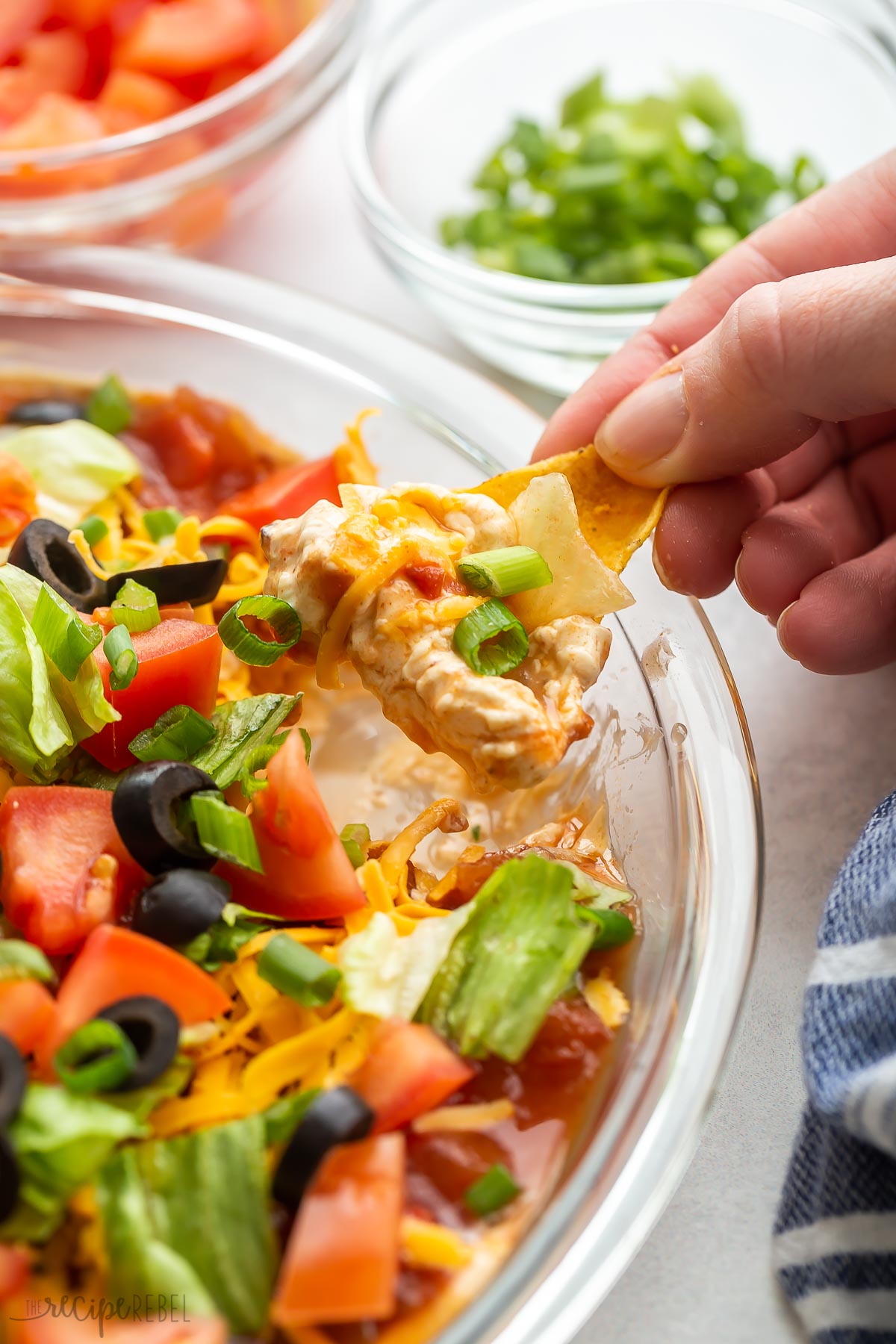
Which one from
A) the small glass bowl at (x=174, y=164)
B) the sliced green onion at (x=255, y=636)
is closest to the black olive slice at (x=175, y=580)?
the sliced green onion at (x=255, y=636)

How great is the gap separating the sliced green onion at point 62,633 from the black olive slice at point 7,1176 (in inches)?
26.3

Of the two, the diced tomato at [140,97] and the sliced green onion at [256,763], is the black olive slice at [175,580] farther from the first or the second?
the diced tomato at [140,97]

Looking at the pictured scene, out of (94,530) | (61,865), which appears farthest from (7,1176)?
(94,530)

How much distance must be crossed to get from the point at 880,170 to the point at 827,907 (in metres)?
1.28

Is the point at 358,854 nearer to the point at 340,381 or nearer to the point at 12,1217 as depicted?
the point at 12,1217

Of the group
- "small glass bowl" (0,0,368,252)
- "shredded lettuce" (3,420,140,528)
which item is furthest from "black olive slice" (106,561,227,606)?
"small glass bowl" (0,0,368,252)

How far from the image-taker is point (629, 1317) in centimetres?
163

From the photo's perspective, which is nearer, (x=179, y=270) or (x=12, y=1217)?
(x=12, y=1217)

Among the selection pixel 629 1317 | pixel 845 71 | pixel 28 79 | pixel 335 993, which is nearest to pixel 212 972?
pixel 335 993

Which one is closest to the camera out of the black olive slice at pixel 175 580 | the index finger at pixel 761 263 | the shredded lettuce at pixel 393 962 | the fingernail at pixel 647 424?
the shredded lettuce at pixel 393 962

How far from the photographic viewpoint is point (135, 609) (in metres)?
1.87

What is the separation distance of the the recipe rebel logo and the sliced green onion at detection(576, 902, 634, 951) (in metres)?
0.64

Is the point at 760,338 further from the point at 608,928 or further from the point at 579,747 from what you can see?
the point at 608,928

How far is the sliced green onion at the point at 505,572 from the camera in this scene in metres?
1.76
